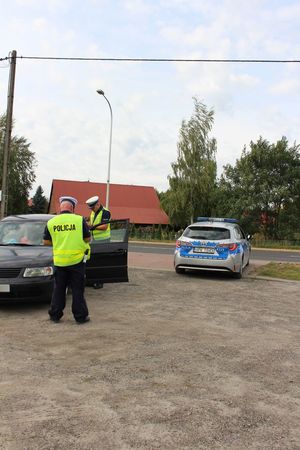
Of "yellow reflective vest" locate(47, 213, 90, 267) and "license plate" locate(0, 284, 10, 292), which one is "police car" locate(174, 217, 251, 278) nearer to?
"yellow reflective vest" locate(47, 213, 90, 267)

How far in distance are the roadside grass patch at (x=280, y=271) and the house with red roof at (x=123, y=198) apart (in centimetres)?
3870

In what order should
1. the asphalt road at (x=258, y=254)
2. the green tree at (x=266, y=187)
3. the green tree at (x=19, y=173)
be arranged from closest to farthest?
the asphalt road at (x=258, y=254)
the green tree at (x=266, y=187)
the green tree at (x=19, y=173)

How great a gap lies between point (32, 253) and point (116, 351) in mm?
2829

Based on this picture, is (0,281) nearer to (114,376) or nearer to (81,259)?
(81,259)

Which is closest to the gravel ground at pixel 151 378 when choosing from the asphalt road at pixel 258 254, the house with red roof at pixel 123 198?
the asphalt road at pixel 258 254

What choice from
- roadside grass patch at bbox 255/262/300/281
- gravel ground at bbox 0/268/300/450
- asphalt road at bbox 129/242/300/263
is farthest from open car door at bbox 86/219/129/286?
asphalt road at bbox 129/242/300/263

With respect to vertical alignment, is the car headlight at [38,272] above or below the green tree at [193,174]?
below

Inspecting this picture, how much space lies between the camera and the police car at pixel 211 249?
455 inches

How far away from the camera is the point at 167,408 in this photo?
3664 mm

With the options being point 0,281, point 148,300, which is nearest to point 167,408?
point 0,281

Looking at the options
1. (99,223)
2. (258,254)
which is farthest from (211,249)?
(258,254)

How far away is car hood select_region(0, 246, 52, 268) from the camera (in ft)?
23.0

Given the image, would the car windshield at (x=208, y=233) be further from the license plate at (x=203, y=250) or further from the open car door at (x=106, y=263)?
the open car door at (x=106, y=263)

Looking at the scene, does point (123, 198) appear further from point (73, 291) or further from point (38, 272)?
point (73, 291)
